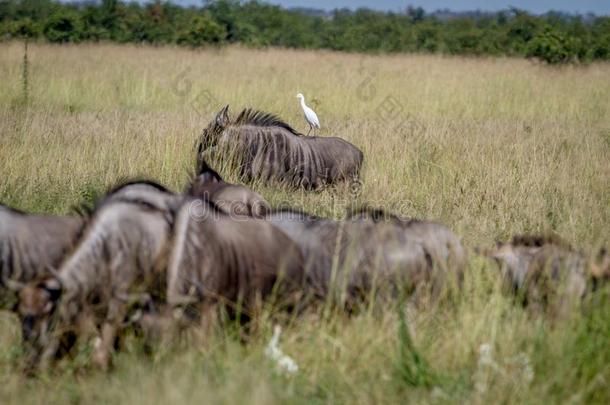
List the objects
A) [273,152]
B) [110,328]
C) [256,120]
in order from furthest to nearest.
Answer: [256,120] → [273,152] → [110,328]

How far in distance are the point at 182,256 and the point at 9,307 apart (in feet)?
2.56

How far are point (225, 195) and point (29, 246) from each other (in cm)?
133

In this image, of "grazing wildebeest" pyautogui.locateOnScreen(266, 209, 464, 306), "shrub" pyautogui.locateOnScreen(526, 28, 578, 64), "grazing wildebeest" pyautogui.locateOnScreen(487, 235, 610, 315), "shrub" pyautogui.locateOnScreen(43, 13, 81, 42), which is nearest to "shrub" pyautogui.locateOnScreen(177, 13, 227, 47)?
"shrub" pyautogui.locateOnScreen(43, 13, 81, 42)

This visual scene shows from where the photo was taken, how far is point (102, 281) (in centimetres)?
372

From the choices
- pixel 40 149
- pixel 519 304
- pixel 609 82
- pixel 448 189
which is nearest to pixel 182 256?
pixel 519 304

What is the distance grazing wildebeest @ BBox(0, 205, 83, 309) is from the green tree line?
16.0 metres

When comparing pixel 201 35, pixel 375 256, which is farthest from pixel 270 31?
pixel 375 256

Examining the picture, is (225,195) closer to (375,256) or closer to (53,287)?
(375,256)

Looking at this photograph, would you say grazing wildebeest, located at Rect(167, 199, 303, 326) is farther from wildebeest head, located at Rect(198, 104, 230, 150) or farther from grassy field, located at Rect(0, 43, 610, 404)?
wildebeest head, located at Rect(198, 104, 230, 150)

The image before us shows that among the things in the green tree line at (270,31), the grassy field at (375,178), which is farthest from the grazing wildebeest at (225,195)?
the green tree line at (270,31)

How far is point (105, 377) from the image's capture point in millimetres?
3521

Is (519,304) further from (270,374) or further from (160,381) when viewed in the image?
(160,381)

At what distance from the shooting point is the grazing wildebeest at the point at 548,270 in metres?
3.99

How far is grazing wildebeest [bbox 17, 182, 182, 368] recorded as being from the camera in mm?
3598
